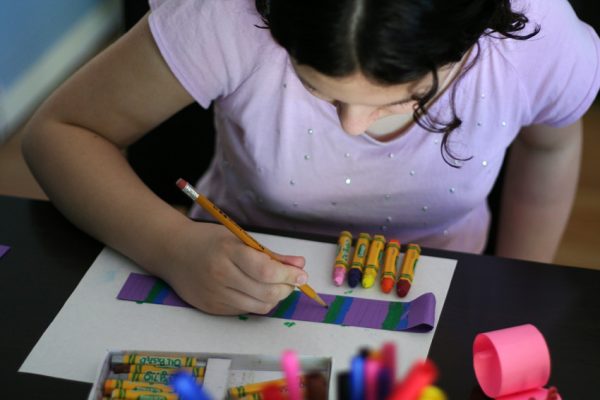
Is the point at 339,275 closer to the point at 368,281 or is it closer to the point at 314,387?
the point at 368,281

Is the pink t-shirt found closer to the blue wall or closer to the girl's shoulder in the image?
the girl's shoulder

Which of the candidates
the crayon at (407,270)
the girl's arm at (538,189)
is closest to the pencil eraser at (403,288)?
the crayon at (407,270)

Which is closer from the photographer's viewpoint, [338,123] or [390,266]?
[390,266]

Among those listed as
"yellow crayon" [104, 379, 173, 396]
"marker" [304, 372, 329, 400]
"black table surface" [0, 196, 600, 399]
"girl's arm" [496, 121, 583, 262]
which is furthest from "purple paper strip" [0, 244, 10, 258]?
"girl's arm" [496, 121, 583, 262]

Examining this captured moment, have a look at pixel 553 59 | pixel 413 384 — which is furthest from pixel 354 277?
pixel 413 384

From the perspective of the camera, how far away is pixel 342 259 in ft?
2.98

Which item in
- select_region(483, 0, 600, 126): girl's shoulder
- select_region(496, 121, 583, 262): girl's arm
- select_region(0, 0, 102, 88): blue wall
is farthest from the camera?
select_region(0, 0, 102, 88): blue wall

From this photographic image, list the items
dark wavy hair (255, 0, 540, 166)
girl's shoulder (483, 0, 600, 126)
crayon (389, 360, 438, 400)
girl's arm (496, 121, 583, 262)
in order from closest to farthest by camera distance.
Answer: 1. crayon (389, 360, 438, 400)
2. dark wavy hair (255, 0, 540, 166)
3. girl's shoulder (483, 0, 600, 126)
4. girl's arm (496, 121, 583, 262)

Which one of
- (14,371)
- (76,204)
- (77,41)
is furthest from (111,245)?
(77,41)

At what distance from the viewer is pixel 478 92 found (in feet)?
3.34

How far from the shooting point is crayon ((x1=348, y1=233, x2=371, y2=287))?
2.92ft

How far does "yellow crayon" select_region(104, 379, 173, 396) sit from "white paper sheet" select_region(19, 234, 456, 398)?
0.03m

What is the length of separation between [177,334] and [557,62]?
1.72 feet

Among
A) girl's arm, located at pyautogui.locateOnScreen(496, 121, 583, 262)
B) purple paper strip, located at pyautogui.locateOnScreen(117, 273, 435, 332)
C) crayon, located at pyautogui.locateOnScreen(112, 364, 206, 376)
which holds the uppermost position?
crayon, located at pyautogui.locateOnScreen(112, 364, 206, 376)
